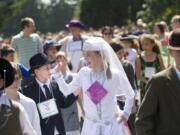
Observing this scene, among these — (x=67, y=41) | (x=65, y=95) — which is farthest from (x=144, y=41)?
(x=65, y=95)

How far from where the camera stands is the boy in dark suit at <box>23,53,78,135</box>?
7.64m

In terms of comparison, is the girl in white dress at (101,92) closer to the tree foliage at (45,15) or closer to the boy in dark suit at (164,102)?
the boy in dark suit at (164,102)

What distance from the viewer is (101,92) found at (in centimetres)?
758

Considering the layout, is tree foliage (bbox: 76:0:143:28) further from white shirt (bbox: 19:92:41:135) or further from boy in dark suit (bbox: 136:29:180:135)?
boy in dark suit (bbox: 136:29:180:135)

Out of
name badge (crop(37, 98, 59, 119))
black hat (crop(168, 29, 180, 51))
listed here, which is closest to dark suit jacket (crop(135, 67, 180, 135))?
black hat (crop(168, 29, 180, 51))

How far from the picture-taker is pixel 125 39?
38.3 feet

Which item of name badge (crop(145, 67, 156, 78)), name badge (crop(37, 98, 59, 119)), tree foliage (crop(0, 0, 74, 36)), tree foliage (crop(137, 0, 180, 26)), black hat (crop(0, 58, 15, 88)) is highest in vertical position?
black hat (crop(0, 58, 15, 88))

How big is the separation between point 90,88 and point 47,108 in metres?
0.55

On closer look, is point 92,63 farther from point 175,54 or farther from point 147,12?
point 147,12

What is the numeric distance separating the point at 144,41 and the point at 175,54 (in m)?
6.02

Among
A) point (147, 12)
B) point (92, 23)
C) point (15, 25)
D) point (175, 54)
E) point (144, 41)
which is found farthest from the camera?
point (15, 25)

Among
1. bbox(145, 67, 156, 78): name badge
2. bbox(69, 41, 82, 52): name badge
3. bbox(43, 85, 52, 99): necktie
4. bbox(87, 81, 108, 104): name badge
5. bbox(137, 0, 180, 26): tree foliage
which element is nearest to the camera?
bbox(87, 81, 108, 104): name badge

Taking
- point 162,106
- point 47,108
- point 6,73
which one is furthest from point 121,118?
point 6,73

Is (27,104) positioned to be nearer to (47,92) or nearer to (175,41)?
(47,92)
